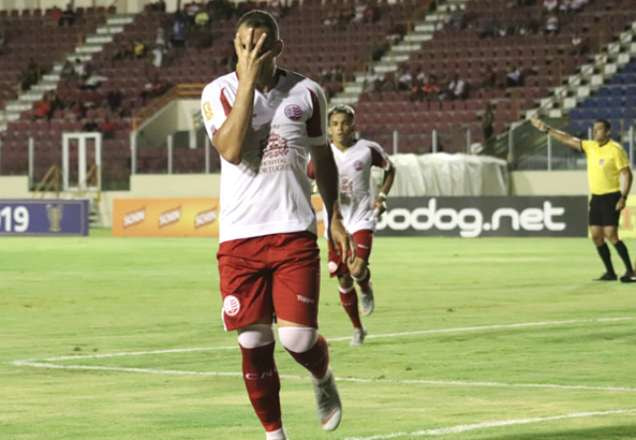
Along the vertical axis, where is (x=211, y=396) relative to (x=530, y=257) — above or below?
above

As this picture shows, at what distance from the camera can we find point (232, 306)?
838 cm

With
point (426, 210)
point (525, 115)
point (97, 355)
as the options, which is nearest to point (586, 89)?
point (525, 115)

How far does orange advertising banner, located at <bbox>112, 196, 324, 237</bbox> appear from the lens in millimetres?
47469

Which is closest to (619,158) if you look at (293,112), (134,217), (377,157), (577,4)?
(377,157)

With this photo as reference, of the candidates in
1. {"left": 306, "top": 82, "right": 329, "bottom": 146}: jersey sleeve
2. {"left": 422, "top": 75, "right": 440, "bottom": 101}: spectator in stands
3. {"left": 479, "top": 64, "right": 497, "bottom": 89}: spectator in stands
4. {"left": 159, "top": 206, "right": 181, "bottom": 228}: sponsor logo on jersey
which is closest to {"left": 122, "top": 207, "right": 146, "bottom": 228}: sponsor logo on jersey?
{"left": 159, "top": 206, "right": 181, "bottom": 228}: sponsor logo on jersey

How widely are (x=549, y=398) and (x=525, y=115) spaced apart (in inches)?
1621

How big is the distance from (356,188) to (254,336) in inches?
345

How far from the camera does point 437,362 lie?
1345cm

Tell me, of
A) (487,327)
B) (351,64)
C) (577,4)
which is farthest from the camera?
(351,64)

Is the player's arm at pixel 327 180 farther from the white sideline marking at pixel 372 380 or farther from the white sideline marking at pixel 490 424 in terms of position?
the white sideline marking at pixel 372 380

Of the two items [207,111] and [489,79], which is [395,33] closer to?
[489,79]

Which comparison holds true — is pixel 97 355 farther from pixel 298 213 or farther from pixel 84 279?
pixel 84 279

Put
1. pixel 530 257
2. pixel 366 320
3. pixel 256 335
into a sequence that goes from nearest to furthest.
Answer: pixel 256 335, pixel 366 320, pixel 530 257

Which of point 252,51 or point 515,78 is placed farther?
point 515,78
